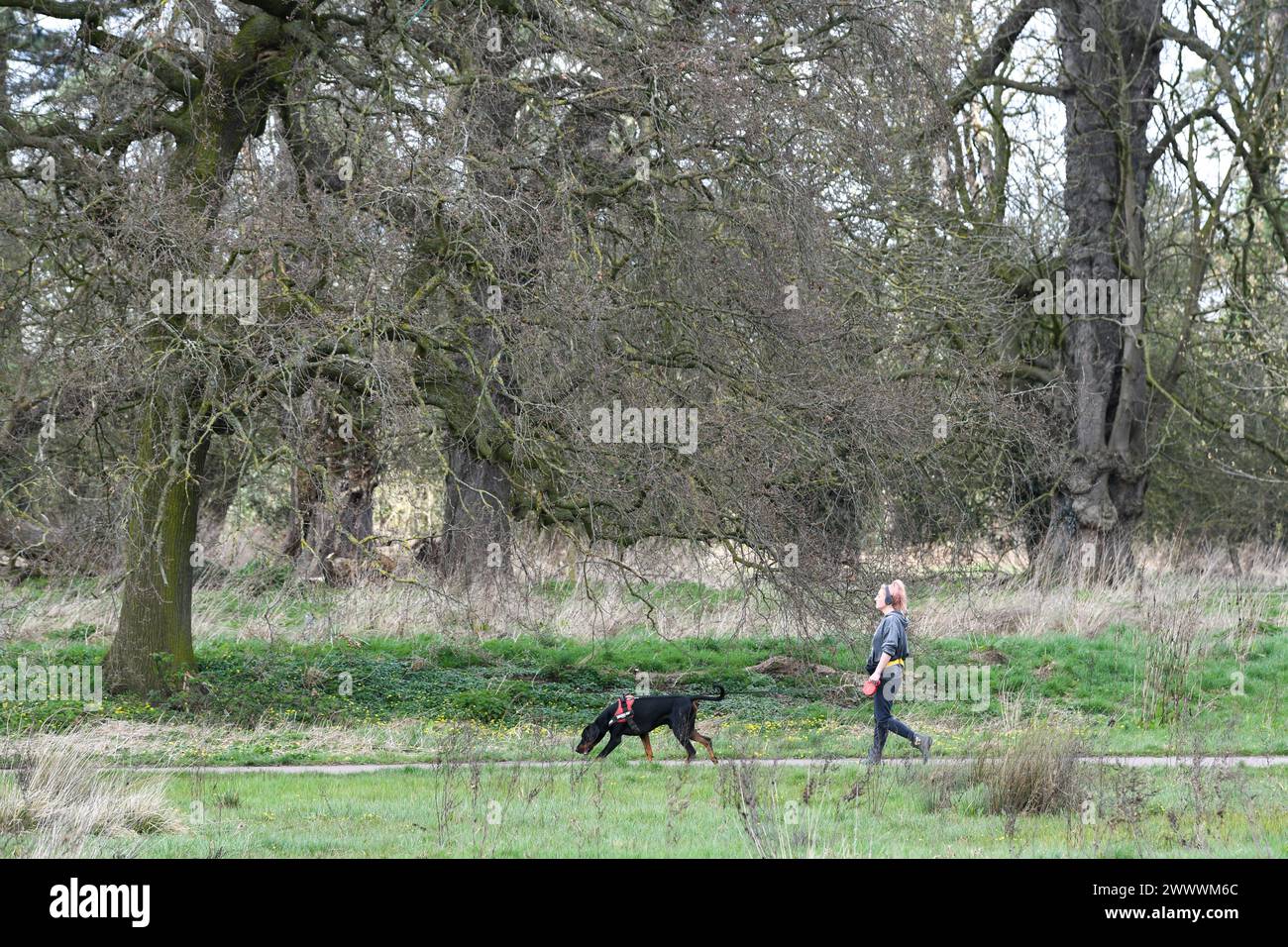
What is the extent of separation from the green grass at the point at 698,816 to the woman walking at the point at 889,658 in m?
0.43

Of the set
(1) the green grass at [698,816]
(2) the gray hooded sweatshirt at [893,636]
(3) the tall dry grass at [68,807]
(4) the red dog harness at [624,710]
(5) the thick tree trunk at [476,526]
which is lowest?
(1) the green grass at [698,816]

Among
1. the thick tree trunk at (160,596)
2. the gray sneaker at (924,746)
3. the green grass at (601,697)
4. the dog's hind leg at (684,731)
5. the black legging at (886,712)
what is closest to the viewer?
the gray sneaker at (924,746)

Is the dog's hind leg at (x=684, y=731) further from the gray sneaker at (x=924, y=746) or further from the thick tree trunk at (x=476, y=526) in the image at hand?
the thick tree trunk at (x=476, y=526)

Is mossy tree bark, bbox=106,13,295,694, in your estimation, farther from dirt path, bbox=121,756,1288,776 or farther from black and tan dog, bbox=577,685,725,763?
black and tan dog, bbox=577,685,725,763

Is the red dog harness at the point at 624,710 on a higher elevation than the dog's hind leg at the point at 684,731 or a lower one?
higher

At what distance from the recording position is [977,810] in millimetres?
9398

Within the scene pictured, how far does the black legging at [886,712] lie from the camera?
35.9 feet

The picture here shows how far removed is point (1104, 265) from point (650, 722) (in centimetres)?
1448

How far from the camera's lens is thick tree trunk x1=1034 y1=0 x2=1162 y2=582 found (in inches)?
866

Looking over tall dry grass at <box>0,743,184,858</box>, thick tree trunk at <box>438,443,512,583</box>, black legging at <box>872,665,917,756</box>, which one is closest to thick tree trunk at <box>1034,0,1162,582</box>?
thick tree trunk at <box>438,443,512,583</box>

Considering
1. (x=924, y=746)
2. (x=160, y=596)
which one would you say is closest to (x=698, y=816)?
(x=924, y=746)

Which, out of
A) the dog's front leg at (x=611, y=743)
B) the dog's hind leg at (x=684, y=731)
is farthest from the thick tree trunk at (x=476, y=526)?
the dog's hind leg at (x=684, y=731)

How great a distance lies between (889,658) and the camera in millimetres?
10773

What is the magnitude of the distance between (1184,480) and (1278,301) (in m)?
5.36
